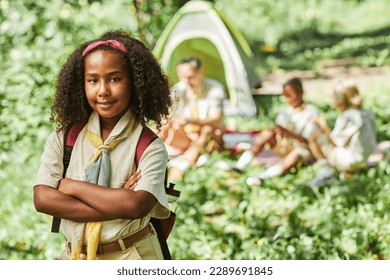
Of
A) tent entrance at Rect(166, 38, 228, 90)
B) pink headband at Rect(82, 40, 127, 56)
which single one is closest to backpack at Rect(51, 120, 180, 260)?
pink headband at Rect(82, 40, 127, 56)

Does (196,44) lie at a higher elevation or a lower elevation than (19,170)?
higher

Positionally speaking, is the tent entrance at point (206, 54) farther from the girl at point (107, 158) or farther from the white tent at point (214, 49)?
the girl at point (107, 158)

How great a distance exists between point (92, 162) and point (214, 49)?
3973 mm

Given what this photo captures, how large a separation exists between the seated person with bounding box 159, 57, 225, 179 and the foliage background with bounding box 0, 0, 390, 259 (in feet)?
0.51

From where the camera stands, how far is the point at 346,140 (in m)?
5.24

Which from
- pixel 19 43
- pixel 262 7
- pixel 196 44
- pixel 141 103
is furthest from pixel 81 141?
pixel 262 7

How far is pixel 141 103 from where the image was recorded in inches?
86.0

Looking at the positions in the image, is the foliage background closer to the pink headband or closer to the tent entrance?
the tent entrance

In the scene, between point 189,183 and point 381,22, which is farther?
point 381,22

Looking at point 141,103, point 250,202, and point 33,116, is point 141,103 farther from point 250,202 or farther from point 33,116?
point 33,116

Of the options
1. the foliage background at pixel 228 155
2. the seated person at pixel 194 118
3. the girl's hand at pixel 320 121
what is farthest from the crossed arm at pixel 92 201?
the girl's hand at pixel 320 121

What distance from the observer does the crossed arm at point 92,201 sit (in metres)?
2.08

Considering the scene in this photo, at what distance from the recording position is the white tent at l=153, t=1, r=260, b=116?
575cm
